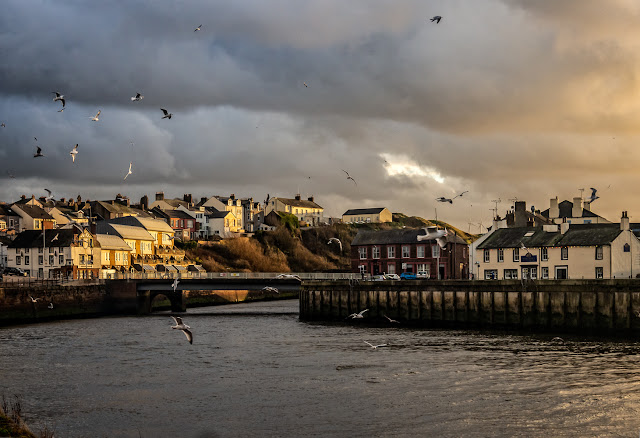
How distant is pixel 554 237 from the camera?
3302 inches

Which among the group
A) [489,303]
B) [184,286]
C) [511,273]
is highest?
[511,273]

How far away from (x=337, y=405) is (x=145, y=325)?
4957cm

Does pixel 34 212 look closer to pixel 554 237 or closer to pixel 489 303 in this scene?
pixel 554 237

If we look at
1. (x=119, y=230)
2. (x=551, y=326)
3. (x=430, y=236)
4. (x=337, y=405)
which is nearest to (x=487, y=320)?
(x=551, y=326)

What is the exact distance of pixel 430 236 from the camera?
157ft

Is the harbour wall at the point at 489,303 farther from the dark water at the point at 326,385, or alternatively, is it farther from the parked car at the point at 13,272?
the parked car at the point at 13,272

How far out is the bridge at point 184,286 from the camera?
97875mm

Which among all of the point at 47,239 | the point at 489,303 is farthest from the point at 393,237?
the point at 47,239

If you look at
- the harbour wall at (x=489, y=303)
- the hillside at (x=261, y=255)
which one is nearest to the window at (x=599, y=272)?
the harbour wall at (x=489, y=303)

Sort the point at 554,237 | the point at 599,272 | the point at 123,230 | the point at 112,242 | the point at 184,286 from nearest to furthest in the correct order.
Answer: the point at 599,272, the point at 554,237, the point at 184,286, the point at 112,242, the point at 123,230

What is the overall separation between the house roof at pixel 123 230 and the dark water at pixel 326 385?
68.1m

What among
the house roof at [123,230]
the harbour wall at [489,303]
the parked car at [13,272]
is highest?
the house roof at [123,230]

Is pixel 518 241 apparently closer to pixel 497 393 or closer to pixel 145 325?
pixel 145 325

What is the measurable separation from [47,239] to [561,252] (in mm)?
77267
